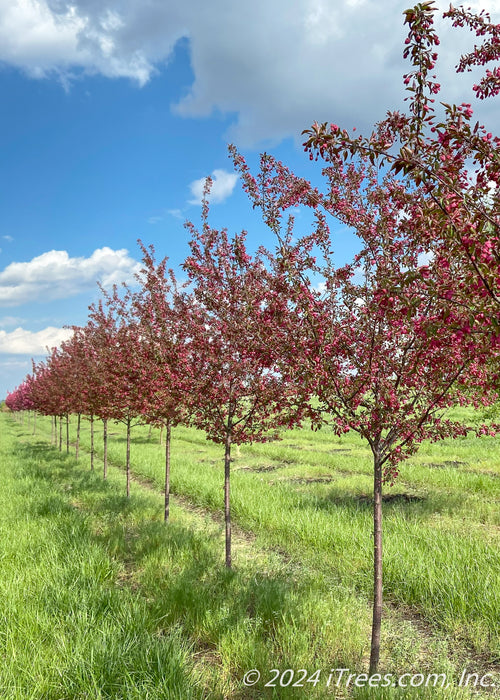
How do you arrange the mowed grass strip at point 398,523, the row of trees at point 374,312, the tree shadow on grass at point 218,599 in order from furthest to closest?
the mowed grass strip at point 398,523 < the tree shadow on grass at point 218,599 < the row of trees at point 374,312

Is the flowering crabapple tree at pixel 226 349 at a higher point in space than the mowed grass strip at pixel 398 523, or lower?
higher

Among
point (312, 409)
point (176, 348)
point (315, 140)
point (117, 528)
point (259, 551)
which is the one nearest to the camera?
point (315, 140)

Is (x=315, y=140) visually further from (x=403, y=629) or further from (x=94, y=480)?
(x=94, y=480)

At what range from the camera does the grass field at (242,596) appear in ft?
12.2

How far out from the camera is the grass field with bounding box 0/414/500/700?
372cm

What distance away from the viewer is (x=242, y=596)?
5398 mm

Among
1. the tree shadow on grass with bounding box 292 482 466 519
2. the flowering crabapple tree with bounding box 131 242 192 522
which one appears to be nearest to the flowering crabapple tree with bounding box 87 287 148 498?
the flowering crabapple tree with bounding box 131 242 192 522

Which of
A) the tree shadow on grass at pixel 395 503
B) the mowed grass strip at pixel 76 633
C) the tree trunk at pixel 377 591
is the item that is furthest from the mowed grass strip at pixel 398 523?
the mowed grass strip at pixel 76 633

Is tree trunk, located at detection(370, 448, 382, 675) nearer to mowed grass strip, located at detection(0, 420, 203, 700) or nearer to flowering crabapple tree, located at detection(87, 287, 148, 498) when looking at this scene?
mowed grass strip, located at detection(0, 420, 203, 700)

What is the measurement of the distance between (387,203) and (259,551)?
6189mm

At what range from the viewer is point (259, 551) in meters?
7.61

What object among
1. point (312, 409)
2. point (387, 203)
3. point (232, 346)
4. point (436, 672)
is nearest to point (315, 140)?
point (387, 203)

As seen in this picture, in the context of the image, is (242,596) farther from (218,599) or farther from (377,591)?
(377,591)

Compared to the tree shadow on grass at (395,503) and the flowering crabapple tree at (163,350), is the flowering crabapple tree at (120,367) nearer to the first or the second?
the flowering crabapple tree at (163,350)
